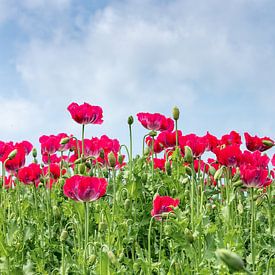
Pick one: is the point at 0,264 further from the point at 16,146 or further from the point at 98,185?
the point at 16,146

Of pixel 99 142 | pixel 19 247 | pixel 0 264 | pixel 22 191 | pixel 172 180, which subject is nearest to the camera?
pixel 0 264

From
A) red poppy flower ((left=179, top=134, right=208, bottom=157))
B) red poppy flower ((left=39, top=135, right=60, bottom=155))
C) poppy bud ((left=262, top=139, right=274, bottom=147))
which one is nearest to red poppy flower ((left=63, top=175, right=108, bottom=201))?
red poppy flower ((left=179, top=134, right=208, bottom=157))

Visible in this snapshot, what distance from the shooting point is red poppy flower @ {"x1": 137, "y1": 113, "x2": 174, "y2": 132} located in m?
4.73

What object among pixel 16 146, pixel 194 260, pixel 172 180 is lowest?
pixel 194 260

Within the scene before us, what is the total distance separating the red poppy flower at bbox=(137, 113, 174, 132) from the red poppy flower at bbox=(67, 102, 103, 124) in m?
0.52

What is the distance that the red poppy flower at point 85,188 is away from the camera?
120 inches

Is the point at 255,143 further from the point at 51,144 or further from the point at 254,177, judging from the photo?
the point at 51,144

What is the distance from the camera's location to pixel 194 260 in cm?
318

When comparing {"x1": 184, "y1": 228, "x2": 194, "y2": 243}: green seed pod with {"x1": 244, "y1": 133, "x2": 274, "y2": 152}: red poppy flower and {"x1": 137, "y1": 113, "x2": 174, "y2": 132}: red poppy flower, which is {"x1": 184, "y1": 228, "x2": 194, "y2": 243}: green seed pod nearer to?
{"x1": 244, "y1": 133, "x2": 274, "y2": 152}: red poppy flower

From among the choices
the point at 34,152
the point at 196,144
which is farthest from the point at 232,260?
the point at 34,152

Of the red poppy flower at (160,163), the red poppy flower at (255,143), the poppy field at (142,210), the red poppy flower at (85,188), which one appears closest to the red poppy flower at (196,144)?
the poppy field at (142,210)

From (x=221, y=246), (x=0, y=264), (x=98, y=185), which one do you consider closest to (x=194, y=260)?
(x=221, y=246)

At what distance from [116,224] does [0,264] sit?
77cm

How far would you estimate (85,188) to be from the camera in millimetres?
3043
